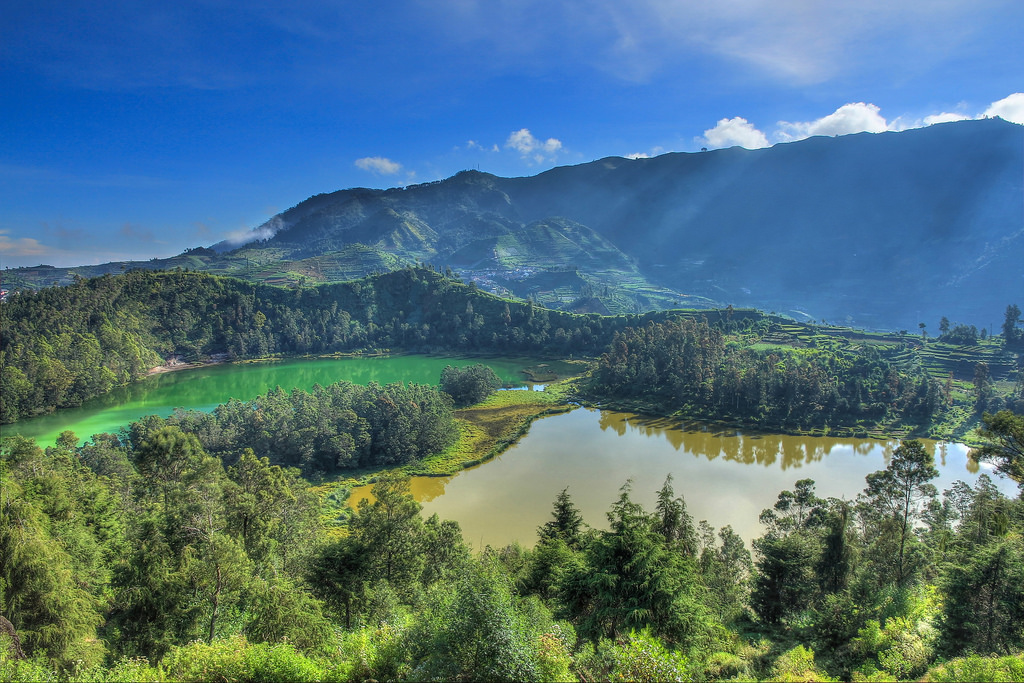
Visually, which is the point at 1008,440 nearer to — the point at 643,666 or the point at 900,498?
the point at 900,498

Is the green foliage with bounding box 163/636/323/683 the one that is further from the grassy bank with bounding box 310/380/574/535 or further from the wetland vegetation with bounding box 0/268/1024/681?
the grassy bank with bounding box 310/380/574/535

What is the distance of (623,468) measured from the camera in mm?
42094

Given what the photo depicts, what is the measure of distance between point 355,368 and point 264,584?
284 ft

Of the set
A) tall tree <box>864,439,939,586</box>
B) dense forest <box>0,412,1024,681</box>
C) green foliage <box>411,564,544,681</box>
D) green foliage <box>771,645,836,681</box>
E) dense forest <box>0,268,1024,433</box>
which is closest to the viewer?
green foliage <box>411,564,544,681</box>

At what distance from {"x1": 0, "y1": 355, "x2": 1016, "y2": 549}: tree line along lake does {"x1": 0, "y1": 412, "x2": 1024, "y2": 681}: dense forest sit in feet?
32.1

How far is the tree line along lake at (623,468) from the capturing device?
111ft

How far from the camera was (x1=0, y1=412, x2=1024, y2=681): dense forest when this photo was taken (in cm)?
1055

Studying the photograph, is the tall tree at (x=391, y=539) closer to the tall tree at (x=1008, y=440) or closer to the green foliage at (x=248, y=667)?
the green foliage at (x=248, y=667)

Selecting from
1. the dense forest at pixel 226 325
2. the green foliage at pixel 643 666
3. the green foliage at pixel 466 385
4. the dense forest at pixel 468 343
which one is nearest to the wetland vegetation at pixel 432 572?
the green foliage at pixel 643 666

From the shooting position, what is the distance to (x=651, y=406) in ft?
202

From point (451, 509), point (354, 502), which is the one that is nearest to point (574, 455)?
point (451, 509)

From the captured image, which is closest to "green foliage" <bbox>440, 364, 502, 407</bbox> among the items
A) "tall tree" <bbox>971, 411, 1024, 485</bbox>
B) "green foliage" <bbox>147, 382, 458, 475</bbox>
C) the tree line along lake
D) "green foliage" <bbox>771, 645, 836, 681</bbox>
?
the tree line along lake

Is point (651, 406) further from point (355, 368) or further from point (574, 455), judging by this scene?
point (355, 368)

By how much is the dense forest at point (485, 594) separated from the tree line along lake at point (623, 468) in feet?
32.1
